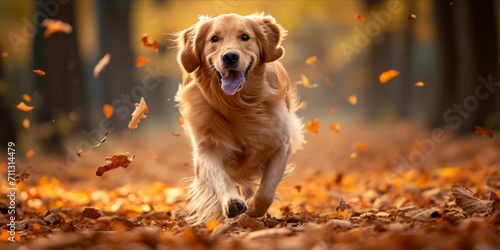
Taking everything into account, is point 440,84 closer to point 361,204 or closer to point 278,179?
point 361,204

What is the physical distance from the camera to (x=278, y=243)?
131 inches

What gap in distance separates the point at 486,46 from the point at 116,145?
32.7ft

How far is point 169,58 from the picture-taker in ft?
92.8

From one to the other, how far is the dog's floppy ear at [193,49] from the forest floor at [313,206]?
52.3 inches

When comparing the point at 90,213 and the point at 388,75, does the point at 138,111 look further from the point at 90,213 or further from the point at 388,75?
the point at 388,75

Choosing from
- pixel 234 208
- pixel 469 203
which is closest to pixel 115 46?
pixel 234 208

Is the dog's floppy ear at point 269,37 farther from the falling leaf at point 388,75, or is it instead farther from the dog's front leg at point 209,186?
the falling leaf at point 388,75

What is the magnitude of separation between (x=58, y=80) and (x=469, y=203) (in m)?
11.0

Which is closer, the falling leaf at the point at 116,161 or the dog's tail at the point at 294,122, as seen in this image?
the falling leaf at the point at 116,161

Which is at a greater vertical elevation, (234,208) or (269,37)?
(269,37)

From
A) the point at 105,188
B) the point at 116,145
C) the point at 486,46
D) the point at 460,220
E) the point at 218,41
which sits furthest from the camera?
the point at 116,145

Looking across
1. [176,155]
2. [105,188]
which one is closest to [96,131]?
[176,155]

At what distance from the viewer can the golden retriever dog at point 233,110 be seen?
16.4 feet

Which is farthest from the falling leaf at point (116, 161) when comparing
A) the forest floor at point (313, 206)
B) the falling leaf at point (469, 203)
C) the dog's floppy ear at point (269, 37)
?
the falling leaf at point (469, 203)
